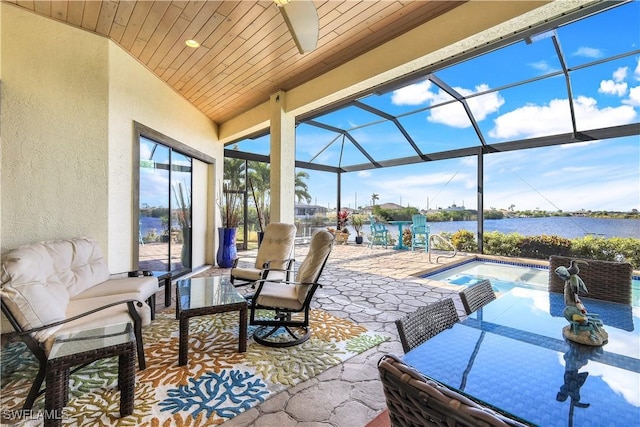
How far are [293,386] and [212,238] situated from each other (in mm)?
4929

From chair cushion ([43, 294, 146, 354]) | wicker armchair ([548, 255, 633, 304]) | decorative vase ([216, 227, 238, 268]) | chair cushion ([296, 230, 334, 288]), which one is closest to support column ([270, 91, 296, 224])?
chair cushion ([296, 230, 334, 288])

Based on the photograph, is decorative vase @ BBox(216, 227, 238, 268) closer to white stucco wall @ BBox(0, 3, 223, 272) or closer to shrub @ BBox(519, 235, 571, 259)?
white stucco wall @ BBox(0, 3, 223, 272)

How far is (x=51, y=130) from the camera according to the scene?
9.43 ft

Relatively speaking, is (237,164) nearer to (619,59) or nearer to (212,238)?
(212,238)

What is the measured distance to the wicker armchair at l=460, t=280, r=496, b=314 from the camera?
171 centimetres

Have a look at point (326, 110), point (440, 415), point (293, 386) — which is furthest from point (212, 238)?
point (440, 415)

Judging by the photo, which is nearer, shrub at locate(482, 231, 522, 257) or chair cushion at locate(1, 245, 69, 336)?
chair cushion at locate(1, 245, 69, 336)

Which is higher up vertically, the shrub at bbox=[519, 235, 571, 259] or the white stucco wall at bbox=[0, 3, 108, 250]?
the white stucco wall at bbox=[0, 3, 108, 250]

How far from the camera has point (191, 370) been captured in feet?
7.22

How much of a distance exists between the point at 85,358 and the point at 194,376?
2.49 ft

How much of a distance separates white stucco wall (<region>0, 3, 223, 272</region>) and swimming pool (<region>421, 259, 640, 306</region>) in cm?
557

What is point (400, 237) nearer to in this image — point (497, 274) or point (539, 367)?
point (497, 274)

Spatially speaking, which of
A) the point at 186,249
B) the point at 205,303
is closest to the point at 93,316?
the point at 205,303

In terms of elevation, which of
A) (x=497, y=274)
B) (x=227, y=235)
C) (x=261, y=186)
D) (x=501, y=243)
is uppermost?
(x=261, y=186)
